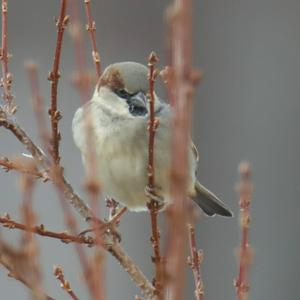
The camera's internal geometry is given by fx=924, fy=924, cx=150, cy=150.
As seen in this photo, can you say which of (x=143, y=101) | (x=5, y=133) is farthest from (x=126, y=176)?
(x=5, y=133)

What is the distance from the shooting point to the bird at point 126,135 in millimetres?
2127

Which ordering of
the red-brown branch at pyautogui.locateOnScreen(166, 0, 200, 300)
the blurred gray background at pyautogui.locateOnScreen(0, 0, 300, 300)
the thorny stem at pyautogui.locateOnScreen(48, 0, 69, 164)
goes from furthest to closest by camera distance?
the blurred gray background at pyautogui.locateOnScreen(0, 0, 300, 300), the thorny stem at pyautogui.locateOnScreen(48, 0, 69, 164), the red-brown branch at pyautogui.locateOnScreen(166, 0, 200, 300)

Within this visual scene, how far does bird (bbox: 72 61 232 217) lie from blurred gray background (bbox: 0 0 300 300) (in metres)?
2.52

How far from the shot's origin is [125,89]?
2156mm

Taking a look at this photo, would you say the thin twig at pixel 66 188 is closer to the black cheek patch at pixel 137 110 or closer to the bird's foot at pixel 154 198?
the bird's foot at pixel 154 198

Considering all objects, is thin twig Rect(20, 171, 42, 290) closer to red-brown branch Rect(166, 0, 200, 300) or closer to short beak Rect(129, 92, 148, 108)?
red-brown branch Rect(166, 0, 200, 300)

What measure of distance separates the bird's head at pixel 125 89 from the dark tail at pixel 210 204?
1.60 feet

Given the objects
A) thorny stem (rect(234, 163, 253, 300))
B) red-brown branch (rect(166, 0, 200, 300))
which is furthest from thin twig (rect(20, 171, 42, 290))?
thorny stem (rect(234, 163, 253, 300))

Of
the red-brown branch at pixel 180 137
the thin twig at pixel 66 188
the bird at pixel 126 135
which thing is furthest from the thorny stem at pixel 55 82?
the red-brown branch at pixel 180 137

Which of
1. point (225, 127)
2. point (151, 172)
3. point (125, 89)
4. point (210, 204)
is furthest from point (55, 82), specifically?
point (225, 127)

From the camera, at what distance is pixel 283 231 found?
4.89m

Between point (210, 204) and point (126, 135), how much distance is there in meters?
0.49

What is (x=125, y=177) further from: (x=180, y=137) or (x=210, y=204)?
(x=180, y=137)

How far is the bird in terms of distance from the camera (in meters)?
2.13
